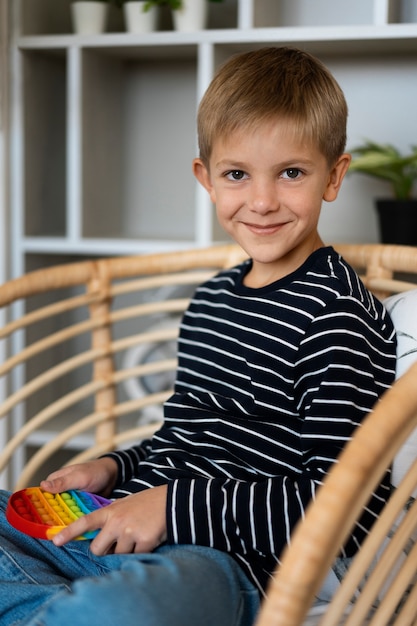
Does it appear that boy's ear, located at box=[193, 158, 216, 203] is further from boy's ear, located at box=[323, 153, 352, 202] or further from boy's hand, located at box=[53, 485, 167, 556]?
boy's hand, located at box=[53, 485, 167, 556]

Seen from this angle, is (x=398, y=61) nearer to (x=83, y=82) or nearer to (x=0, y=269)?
(x=83, y=82)

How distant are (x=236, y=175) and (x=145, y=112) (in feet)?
3.44

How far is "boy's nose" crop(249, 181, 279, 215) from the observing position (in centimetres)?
97

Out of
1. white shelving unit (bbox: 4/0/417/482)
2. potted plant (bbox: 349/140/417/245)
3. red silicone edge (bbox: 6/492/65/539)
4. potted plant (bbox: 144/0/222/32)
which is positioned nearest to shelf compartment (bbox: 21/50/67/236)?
white shelving unit (bbox: 4/0/417/482)

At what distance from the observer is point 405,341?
0.99 m

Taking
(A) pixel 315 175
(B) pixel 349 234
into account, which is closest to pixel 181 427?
(A) pixel 315 175

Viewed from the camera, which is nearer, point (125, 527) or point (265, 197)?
point (125, 527)

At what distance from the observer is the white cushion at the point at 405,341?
96 cm

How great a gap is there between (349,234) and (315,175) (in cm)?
91

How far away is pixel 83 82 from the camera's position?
1.75 meters

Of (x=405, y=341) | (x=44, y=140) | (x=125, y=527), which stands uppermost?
(x=44, y=140)

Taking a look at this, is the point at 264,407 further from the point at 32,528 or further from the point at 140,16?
the point at 140,16

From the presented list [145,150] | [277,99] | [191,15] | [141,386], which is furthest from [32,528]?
[145,150]

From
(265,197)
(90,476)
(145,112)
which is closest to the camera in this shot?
(265,197)
